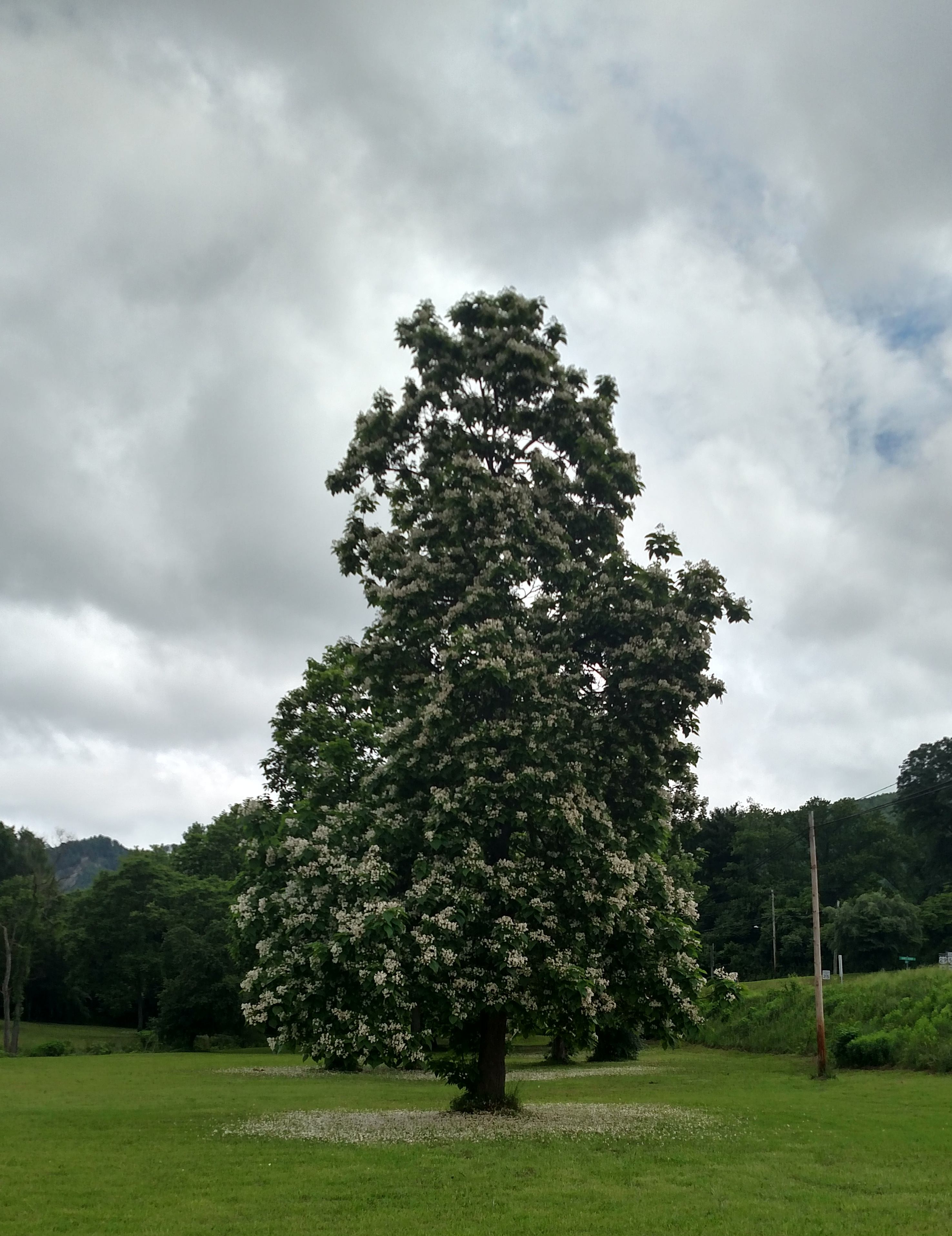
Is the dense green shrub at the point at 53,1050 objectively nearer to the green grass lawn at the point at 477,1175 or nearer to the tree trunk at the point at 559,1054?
the tree trunk at the point at 559,1054

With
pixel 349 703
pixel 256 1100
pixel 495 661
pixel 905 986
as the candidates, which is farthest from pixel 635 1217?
pixel 905 986

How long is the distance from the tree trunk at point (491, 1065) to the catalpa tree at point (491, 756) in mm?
62

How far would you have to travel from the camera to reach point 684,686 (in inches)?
874

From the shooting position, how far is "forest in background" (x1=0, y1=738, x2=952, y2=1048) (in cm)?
6631

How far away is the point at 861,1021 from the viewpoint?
44844mm

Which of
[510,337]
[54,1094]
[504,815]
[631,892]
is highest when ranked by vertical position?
[510,337]

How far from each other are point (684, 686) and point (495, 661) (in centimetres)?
477

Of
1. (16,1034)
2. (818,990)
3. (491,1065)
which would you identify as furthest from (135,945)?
(491,1065)

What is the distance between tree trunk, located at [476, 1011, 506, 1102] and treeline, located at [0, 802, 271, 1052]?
37708 mm

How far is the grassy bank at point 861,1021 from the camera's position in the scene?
3856 cm

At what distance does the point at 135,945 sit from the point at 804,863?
64.6 metres

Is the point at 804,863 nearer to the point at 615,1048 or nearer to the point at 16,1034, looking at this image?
the point at 615,1048

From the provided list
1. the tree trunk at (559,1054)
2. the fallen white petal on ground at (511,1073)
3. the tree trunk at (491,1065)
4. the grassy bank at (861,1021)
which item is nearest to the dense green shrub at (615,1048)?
the fallen white petal on ground at (511,1073)

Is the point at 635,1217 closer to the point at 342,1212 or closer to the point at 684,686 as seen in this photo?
the point at 342,1212
